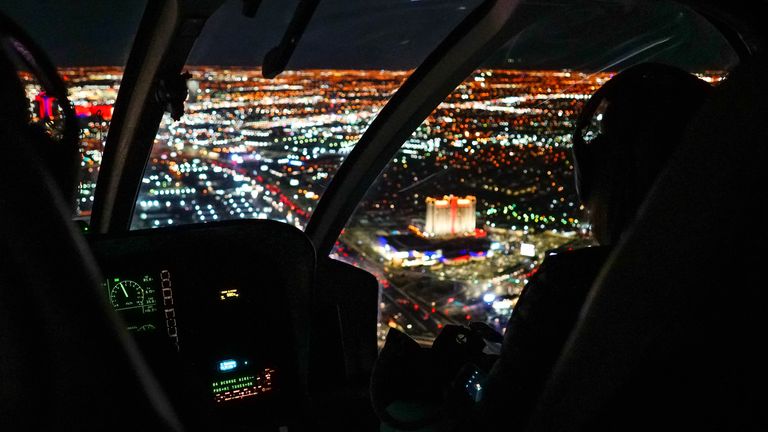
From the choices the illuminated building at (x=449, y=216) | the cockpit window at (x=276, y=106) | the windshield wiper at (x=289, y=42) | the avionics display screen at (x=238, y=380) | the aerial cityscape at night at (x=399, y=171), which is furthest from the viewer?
the illuminated building at (x=449, y=216)

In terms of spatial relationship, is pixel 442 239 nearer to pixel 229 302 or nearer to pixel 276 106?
pixel 276 106

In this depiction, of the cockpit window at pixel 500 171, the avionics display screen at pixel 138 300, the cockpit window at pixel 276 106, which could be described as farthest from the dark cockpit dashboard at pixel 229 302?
the cockpit window at pixel 500 171

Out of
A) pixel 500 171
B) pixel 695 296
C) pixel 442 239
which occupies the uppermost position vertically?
pixel 695 296

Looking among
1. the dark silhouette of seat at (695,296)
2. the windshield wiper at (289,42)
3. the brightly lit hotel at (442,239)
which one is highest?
the windshield wiper at (289,42)

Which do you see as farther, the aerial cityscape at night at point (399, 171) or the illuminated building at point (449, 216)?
the illuminated building at point (449, 216)

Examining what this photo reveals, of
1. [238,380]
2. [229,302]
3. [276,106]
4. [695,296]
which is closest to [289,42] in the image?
[276,106]

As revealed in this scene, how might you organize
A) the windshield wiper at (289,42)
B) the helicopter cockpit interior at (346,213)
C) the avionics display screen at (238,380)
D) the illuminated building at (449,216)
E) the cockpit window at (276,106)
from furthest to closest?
1. the illuminated building at (449,216)
2. the cockpit window at (276,106)
3. the avionics display screen at (238,380)
4. the windshield wiper at (289,42)
5. the helicopter cockpit interior at (346,213)

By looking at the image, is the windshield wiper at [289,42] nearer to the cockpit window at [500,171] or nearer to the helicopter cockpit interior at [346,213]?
the helicopter cockpit interior at [346,213]

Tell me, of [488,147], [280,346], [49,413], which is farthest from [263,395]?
[49,413]
